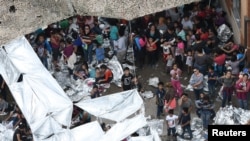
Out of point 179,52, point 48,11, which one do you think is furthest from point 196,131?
point 48,11

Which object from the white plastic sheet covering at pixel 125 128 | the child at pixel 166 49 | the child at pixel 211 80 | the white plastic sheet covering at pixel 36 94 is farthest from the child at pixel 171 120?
the child at pixel 166 49

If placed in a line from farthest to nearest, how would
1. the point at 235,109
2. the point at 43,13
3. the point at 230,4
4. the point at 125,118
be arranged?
the point at 230,4, the point at 43,13, the point at 235,109, the point at 125,118

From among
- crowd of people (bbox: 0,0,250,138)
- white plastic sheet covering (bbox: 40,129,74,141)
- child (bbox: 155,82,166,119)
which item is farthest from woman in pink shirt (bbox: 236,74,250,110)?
white plastic sheet covering (bbox: 40,129,74,141)

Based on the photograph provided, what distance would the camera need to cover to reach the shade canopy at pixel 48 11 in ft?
67.7

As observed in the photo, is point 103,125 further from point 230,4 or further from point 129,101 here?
point 230,4

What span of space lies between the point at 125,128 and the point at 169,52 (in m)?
3.77

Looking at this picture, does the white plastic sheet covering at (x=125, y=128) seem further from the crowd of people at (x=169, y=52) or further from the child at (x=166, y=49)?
the child at (x=166, y=49)

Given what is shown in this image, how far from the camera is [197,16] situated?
22.1m

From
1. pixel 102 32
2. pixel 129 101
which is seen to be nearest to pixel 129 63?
pixel 102 32

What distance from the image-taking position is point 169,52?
68.8ft

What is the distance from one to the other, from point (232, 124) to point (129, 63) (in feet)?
13.8

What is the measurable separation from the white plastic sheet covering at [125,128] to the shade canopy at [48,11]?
145 inches

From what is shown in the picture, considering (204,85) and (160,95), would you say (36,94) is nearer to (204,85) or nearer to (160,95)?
(160,95)

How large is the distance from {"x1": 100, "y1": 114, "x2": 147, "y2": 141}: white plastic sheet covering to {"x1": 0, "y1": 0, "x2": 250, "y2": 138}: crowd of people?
0.89 metres
